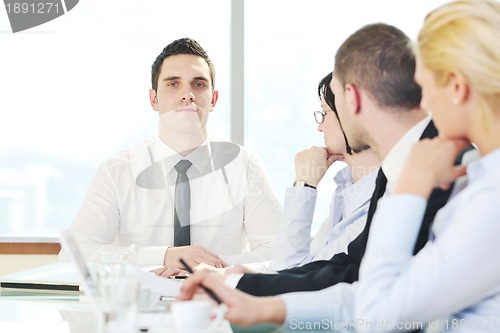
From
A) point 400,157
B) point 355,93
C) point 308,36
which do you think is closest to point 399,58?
point 355,93

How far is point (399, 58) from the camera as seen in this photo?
1.87m

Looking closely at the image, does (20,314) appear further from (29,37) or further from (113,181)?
(29,37)

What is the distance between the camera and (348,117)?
206 centimetres

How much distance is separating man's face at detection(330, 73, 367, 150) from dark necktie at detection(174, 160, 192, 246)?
1439mm

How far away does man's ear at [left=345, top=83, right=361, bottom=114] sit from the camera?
6.22 ft

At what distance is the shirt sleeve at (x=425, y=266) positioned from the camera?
131cm

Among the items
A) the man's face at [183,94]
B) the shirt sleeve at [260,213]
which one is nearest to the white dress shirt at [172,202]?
the shirt sleeve at [260,213]

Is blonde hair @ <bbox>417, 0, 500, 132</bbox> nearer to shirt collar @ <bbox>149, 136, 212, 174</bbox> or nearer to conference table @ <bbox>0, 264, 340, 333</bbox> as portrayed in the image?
conference table @ <bbox>0, 264, 340, 333</bbox>

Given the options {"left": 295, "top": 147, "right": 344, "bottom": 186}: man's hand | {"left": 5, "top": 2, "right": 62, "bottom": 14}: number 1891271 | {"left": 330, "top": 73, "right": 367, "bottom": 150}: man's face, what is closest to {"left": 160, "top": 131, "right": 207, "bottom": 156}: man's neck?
{"left": 295, "top": 147, "right": 344, "bottom": 186}: man's hand

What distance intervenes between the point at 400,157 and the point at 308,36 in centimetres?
291

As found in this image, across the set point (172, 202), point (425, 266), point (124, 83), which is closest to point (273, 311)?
point (425, 266)

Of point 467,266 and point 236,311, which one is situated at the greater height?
point 467,266

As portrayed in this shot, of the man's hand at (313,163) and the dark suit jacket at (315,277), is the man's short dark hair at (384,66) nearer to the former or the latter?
the dark suit jacket at (315,277)

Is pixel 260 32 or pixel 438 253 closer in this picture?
pixel 438 253
